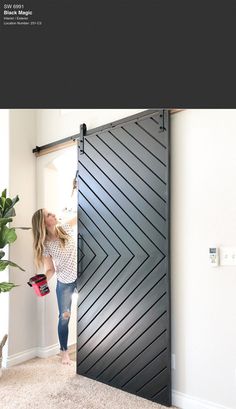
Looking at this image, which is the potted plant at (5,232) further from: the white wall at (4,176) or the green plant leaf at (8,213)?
the white wall at (4,176)

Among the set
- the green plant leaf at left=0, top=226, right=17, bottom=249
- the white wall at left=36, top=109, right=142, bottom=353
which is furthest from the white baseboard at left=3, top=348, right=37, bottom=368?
the green plant leaf at left=0, top=226, right=17, bottom=249

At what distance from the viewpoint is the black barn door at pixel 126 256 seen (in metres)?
2.38

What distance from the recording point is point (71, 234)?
3.31 m

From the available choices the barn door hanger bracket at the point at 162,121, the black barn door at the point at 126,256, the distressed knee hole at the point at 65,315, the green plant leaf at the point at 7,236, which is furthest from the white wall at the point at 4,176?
the barn door hanger bracket at the point at 162,121

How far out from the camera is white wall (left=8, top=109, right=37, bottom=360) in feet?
10.4

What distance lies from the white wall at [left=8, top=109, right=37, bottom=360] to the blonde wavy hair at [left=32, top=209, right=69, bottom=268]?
206 millimetres

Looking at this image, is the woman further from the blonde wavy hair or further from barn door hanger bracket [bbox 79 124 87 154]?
barn door hanger bracket [bbox 79 124 87 154]

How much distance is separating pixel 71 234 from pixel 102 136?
1.08m

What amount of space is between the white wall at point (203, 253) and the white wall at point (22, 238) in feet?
5.32

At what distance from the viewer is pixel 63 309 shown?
10.4 ft

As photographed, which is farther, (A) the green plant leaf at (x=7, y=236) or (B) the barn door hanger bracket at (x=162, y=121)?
(A) the green plant leaf at (x=7, y=236)
